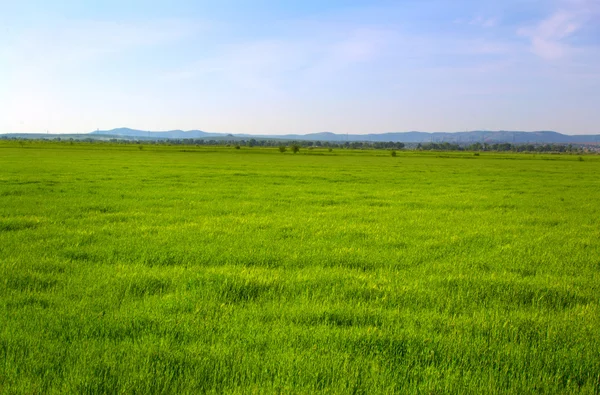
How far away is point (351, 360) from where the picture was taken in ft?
14.0

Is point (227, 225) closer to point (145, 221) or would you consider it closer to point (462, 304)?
point (145, 221)

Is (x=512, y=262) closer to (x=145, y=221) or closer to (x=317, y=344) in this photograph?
(x=317, y=344)

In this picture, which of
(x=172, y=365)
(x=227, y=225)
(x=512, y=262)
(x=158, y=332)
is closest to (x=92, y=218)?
(x=227, y=225)

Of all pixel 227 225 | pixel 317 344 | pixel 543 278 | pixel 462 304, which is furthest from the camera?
pixel 227 225

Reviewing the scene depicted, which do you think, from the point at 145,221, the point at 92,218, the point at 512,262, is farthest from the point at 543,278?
the point at 92,218

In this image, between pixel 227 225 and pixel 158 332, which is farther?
pixel 227 225

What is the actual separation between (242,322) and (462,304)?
10.1 ft

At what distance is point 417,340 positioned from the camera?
4.65 metres

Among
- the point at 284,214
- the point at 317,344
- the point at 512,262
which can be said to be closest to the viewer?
the point at 317,344

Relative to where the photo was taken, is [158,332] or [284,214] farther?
[284,214]

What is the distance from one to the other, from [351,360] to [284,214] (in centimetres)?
994

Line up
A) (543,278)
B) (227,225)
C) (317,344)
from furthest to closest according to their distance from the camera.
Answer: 1. (227,225)
2. (543,278)
3. (317,344)

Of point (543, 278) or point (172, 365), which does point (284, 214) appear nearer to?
point (543, 278)

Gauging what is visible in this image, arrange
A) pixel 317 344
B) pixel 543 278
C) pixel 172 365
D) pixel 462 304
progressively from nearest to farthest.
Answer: pixel 172 365
pixel 317 344
pixel 462 304
pixel 543 278
